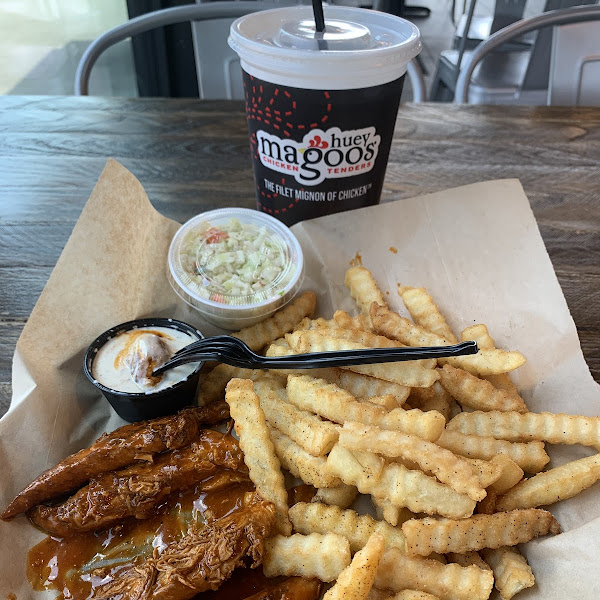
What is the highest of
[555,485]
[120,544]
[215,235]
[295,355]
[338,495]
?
[215,235]

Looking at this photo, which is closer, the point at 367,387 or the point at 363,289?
the point at 367,387

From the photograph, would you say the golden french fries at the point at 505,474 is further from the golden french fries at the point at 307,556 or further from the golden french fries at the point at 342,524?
the golden french fries at the point at 307,556

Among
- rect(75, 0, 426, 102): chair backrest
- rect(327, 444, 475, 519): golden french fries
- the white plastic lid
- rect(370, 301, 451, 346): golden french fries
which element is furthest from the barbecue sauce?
rect(75, 0, 426, 102): chair backrest

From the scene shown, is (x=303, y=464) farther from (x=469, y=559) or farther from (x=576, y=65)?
(x=576, y=65)

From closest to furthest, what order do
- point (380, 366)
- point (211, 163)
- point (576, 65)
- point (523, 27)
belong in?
point (380, 366), point (211, 163), point (523, 27), point (576, 65)

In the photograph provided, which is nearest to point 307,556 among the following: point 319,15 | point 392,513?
point 392,513

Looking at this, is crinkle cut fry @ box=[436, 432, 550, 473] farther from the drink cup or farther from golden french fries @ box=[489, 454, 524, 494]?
the drink cup

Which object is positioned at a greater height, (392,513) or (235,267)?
(235,267)

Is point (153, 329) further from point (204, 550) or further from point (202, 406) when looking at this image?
point (204, 550)
